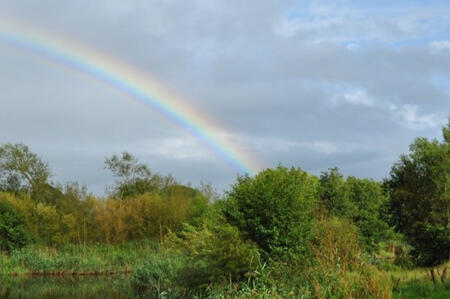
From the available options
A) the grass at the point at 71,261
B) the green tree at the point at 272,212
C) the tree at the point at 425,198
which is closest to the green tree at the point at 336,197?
the tree at the point at 425,198

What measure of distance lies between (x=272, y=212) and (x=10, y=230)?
23.9 meters

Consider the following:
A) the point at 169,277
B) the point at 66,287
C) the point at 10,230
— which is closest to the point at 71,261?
the point at 10,230

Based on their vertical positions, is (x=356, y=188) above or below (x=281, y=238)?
above

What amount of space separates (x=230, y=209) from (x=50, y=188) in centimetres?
3407

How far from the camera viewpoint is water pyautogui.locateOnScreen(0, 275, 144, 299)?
21867 mm

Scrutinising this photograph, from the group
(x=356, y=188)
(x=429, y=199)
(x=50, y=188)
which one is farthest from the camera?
(x=50, y=188)

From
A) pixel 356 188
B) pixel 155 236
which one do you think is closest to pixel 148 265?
pixel 155 236

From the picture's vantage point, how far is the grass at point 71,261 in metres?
31.2

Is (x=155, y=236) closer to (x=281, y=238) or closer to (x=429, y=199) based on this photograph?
(x=429, y=199)

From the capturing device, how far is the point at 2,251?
113 feet

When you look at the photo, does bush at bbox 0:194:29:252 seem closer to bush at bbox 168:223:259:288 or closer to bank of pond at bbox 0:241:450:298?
bank of pond at bbox 0:241:450:298

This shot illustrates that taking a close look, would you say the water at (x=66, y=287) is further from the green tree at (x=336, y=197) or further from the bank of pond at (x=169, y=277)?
the green tree at (x=336, y=197)

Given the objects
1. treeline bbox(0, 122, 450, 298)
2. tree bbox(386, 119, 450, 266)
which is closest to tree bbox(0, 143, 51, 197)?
treeline bbox(0, 122, 450, 298)

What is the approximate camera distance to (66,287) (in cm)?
2498
